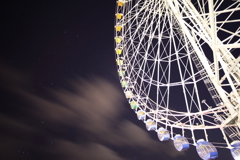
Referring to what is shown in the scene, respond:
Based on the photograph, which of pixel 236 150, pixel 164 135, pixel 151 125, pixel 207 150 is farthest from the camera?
pixel 151 125

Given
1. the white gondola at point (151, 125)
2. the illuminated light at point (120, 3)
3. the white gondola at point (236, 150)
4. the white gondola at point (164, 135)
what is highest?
the illuminated light at point (120, 3)

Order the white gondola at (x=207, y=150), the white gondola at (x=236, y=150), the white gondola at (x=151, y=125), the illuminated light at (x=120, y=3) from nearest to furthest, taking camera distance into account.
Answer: the white gondola at (x=236, y=150) → the white gondola at (x=207, y=150) → the white gondola at (x=151, y=125) → the illuminated light at (x=120, y=3)

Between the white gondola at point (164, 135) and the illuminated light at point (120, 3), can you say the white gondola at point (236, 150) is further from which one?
the illuminated light at point (120, 3)

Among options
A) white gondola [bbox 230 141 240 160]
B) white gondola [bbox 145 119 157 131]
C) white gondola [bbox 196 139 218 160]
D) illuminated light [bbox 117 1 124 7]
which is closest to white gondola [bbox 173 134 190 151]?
white gondola [bbox 196 139 218 160]

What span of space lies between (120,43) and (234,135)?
29.6ft

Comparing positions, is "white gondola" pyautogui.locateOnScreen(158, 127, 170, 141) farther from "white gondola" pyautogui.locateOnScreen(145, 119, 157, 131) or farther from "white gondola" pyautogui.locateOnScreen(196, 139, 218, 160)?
"white gondola" pyautogui.locateOnScreen(196, 139, 218, 160)

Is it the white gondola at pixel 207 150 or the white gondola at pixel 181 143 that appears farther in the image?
the white gondola at pixel 181 143

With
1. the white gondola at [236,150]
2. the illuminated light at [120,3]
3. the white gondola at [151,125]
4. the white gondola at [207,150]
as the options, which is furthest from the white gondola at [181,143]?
the illuminated light at [120,3]

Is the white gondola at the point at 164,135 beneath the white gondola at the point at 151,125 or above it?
beneath

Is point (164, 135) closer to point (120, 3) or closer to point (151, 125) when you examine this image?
point (151, 125)

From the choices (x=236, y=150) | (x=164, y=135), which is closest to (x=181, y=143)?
(x=164, y=135)

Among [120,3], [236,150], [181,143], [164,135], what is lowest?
[236,150]

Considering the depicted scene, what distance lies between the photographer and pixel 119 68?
13.4m

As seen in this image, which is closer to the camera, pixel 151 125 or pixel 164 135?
pixel 164 135
